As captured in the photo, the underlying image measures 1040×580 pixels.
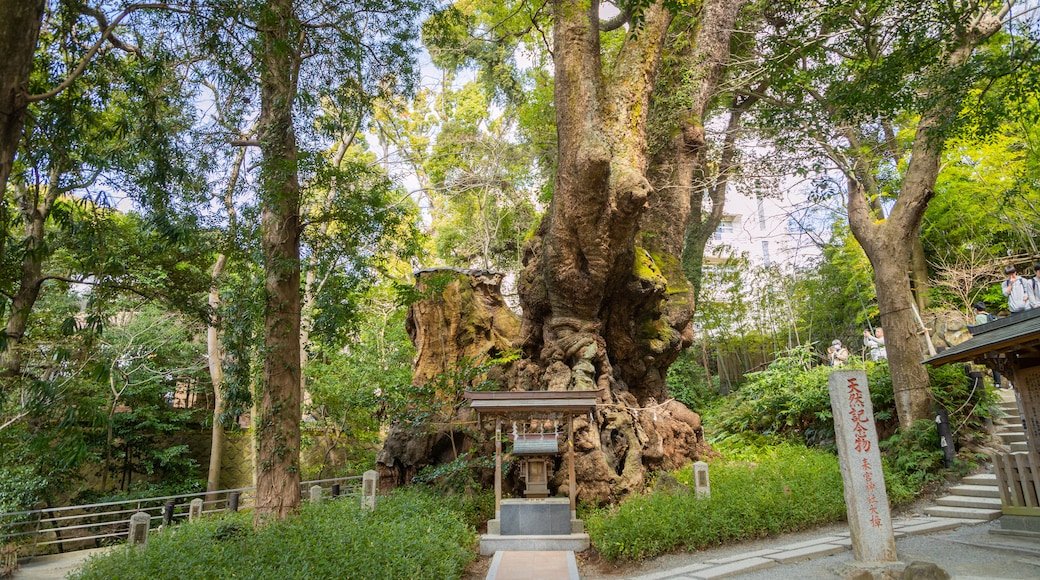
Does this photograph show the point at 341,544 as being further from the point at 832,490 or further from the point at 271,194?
the point at 832,490

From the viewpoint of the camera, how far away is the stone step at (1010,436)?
9.72m

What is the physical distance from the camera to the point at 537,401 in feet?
28.2

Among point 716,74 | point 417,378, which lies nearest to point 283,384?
point 417,378

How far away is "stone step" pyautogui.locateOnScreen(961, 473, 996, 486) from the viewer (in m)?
9.04

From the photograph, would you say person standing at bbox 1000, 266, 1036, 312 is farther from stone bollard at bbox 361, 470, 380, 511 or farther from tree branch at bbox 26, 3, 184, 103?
tree branch at bbox 26, 3, 184, 103

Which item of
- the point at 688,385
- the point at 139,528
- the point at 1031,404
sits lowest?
the point at 139,528

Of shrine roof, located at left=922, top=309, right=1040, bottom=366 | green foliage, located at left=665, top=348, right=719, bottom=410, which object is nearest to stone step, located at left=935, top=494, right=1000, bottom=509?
shrine roof, located at left=922, top=309, right=1040, bottom=366

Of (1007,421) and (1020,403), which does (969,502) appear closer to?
(1020,403)

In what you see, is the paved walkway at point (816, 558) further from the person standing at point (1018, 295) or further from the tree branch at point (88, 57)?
the tree branch at point (88, 57)

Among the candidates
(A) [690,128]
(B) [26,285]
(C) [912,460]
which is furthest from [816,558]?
(B) [26,285]

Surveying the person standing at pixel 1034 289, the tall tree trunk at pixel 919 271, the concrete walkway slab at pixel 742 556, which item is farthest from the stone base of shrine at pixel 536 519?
the tall tree trunk at pixel 919 271

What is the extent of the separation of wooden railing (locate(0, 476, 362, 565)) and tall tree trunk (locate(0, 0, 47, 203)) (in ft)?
25.8

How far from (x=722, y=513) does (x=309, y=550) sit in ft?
17.7

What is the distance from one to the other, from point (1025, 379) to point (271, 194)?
9734 millimetres
